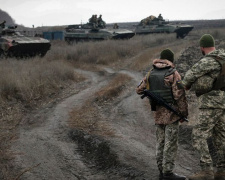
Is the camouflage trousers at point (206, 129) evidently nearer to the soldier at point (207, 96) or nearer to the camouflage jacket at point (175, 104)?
the soldier at point (207, 96)

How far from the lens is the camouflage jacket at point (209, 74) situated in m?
3.92

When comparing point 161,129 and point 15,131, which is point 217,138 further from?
point 15,131

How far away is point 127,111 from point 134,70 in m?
7.64

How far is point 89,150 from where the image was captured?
596 centimetres

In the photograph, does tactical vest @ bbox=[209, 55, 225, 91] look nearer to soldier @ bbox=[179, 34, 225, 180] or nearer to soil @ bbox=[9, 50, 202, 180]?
soldier @ bbox=[179, 34, 225, 180]

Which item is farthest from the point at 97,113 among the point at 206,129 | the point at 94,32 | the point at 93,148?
the point at 94,32

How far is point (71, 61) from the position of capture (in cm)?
1962

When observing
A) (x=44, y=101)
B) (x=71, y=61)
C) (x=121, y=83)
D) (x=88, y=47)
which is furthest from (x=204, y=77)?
(x=88, y=47)

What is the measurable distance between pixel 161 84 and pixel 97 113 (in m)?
4.84

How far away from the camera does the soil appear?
16.0 ft

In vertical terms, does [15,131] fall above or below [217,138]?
below

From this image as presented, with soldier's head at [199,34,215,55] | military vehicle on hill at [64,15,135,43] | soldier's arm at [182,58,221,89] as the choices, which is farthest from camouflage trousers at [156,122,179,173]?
military vehicle on hill at [64,15,135,43]

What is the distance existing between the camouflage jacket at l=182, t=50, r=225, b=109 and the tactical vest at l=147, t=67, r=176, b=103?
11.7 inches

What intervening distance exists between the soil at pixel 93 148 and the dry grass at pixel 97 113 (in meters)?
0.16
